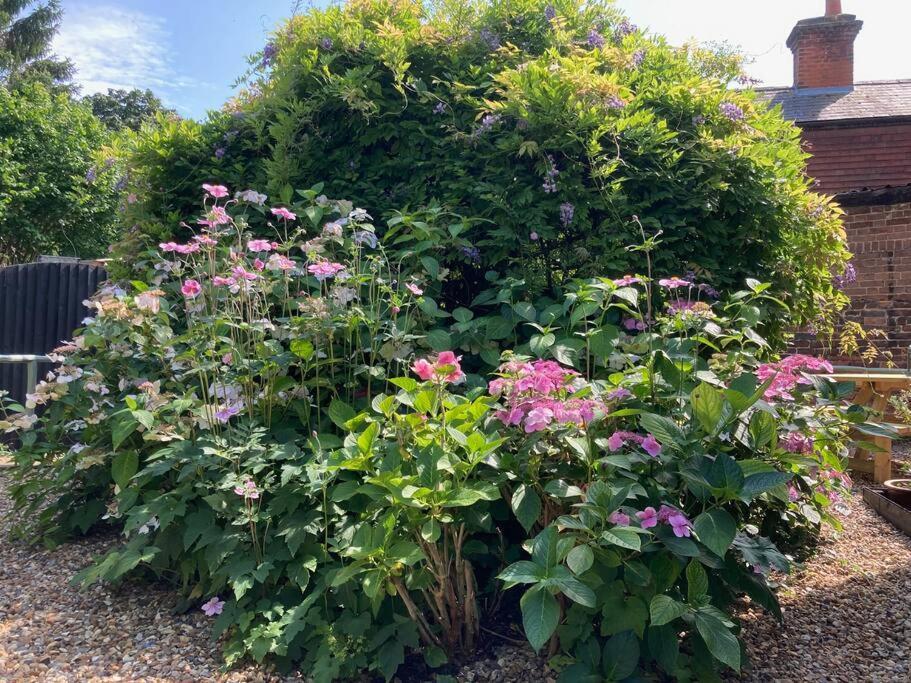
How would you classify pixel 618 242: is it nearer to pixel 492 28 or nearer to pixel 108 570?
pixel 492 28

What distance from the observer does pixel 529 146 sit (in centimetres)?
275

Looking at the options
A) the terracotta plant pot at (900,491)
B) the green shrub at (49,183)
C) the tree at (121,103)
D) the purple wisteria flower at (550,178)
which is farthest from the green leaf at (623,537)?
the tree at (121,103)

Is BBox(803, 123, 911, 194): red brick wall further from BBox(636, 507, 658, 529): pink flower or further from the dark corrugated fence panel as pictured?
BBox(636, 507, 658, 529): pink flower

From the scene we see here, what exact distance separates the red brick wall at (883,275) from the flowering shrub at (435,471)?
5463 mm

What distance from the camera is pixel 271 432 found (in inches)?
87.7

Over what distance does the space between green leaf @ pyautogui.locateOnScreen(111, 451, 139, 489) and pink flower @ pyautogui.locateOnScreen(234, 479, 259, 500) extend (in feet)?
1.80

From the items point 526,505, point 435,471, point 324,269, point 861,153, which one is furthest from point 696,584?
point 861,153

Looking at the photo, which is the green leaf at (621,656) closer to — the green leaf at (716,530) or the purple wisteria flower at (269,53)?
the green leaf at (716,530)

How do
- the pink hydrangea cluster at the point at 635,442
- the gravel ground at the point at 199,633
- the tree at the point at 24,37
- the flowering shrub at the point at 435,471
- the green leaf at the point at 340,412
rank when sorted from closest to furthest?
the flowering shrub at the point at 435,471
the pink hydrangea cluster at the point at 635,442
the gravel ground at the point at 199,633
the green leaf at the point at 340,412
the tree at the point at 24,37

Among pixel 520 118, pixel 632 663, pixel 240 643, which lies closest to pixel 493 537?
pixel 632 663

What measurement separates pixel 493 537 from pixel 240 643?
792 mm

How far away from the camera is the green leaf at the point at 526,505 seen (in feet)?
5.56

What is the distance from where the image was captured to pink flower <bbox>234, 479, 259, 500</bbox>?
73.9 inches

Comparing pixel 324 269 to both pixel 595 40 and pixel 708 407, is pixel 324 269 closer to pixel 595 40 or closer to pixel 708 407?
pixel 708 407
